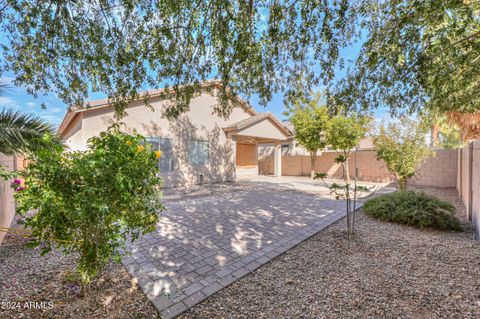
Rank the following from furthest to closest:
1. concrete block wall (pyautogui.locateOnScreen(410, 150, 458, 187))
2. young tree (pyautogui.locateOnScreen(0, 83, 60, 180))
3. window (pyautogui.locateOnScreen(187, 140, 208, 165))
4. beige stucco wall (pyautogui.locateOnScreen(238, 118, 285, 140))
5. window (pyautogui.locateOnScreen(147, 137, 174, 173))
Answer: beige stucco wall (pyautogui.locateOnScreen(238, 118, 285, 140)), window (pyautogui.locateOnScreen(187, 140, 208, 165)), concrete block wall (pyautogui.locateOnScreen(410, 150, 458, 187)), window (pyautogui.locateOnScreen(147, 137, 174, 173)), young tree (pyautogui.locateOnScreen(0, 83, 60, 180))

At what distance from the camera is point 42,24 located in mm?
4477

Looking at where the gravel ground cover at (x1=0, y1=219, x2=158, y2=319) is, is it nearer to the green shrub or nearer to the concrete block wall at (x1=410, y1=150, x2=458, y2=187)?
the green shrub

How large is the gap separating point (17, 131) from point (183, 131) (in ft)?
27.6

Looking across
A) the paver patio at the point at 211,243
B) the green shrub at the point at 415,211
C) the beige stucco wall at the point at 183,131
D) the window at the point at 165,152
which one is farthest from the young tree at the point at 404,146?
the window at the point at 165,152

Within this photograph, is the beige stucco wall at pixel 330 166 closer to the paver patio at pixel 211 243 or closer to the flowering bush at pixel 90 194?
the paver patio at pixel 211 243

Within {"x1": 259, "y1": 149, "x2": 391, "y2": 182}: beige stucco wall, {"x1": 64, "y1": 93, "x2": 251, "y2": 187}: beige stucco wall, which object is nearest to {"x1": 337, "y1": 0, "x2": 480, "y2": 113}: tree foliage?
{"x1": 64, "y1": 93, "x2": 251, "y2": 187}: beige stucco wall

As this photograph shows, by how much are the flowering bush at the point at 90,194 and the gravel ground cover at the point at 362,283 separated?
1.34m

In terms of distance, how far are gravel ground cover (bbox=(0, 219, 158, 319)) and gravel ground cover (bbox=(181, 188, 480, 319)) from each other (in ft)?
2.80

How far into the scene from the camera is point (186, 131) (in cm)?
1245

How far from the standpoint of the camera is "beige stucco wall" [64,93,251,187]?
9570mm

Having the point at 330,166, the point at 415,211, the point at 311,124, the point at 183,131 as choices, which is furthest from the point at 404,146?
the point at 183,131

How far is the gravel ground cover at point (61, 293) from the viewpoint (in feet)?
8.43

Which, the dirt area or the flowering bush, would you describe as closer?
the flowering bush

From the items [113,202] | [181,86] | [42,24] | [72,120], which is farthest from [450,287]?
[72,120]
